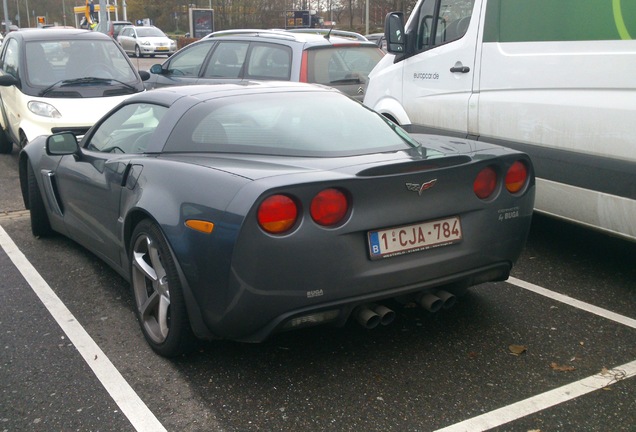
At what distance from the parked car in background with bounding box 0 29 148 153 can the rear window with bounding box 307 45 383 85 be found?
251 centimetres

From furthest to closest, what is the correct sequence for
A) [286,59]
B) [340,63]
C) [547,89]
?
[340,63]
[286,59]
[547,89]

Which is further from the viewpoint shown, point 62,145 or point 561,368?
point 62,145

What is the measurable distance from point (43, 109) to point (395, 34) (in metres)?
4.36

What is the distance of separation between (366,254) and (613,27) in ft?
8.18

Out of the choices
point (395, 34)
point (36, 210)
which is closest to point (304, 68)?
point (395, 34)

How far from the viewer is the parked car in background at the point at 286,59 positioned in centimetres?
834

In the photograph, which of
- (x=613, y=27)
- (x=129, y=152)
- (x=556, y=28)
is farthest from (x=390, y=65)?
(x=129, y=152)

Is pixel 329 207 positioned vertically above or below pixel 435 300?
above

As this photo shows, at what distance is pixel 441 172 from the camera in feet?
11.7

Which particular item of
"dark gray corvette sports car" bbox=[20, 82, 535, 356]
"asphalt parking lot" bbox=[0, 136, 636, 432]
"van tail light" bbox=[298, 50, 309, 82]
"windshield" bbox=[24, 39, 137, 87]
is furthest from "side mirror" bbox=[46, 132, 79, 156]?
"windshield" bbox=[24, 39, 137, 87]

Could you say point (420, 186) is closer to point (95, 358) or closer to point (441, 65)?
point (95, 358)

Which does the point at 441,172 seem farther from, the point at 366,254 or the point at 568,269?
the point at 568,269

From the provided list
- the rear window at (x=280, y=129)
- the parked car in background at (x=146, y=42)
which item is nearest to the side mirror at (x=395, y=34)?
the rear window at (x=280, y=129)

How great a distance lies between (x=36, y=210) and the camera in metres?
5.92
